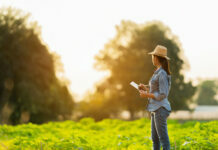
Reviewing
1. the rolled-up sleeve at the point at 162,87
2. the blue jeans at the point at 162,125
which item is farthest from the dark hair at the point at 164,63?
the blue jeans at the point at 162,125

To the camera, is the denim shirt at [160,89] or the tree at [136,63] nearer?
the denim shirt at [160,89]

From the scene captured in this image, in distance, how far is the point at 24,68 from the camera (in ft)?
91.0

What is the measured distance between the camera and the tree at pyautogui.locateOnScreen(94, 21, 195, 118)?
104 feet

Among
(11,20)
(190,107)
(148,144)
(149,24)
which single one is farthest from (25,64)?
(148,144)

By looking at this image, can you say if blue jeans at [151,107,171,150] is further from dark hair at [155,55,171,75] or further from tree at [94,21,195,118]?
tree at [94,21,195,118]

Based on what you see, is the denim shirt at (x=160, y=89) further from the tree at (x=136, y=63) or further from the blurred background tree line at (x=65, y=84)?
the tree at (x=136, y=63)

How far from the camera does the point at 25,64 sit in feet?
90.0

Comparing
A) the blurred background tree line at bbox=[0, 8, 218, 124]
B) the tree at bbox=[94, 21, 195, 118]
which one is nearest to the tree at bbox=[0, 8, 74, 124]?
the blurred background tree line at bbox=[0, 8, 218, 124]

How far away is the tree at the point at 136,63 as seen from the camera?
104 feet

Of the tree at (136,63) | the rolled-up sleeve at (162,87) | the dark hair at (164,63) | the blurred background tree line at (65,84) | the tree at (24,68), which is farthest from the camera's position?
the tree at (136,63)

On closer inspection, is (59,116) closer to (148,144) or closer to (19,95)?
(19,95)

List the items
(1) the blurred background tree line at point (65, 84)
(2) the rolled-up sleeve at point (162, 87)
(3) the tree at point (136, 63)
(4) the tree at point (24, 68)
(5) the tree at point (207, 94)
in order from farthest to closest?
(5) the tree at point (207, 94) < (3) the tree at point (136, 63) < (1) the blurred background tree line at point (65, 84) < (4) the tree at point (24, 68) < (2) the rolled-up sleeve at point (162, 87)

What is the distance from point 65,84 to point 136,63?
789cm

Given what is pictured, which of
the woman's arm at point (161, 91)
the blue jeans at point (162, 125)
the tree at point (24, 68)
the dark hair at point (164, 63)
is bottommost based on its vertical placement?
the blue jeans at point (162, 125)
